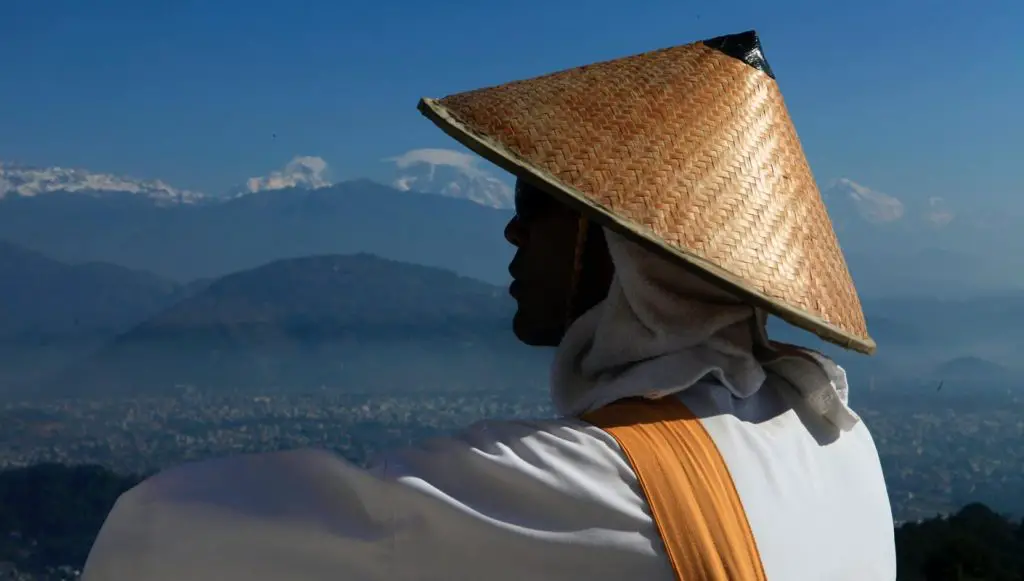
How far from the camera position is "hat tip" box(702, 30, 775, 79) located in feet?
5.26

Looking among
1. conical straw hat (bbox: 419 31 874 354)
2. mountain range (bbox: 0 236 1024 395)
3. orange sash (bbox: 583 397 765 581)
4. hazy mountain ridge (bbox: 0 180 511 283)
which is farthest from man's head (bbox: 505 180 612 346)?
hazy mountain ridge (bbox: 0 180 511 283)

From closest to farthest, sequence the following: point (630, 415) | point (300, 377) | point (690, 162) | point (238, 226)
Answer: point (630, 415) < point (690, 162) < point (300, 377) < point (238, 226)

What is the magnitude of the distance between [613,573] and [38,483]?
31.3ft

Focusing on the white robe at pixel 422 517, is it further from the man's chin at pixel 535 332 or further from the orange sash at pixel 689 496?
the man's chin at pixel 535 332

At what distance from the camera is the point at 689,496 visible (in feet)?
4.01

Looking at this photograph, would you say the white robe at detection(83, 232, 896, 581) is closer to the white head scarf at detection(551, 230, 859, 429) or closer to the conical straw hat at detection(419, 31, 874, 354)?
the white head scarf at detection(551, 230, 859, 429)

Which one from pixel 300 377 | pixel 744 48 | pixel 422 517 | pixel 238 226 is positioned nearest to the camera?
pixel 422 517

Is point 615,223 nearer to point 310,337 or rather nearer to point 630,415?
point 630,415

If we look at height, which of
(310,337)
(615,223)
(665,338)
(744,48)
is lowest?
(310,337)

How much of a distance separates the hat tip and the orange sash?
0.62 metres

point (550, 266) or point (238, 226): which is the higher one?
point (550, 266)

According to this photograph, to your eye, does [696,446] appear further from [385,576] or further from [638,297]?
[385,576]

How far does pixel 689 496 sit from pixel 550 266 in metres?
0.51

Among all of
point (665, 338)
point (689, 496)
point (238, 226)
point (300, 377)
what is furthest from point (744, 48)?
point (238, 226)
